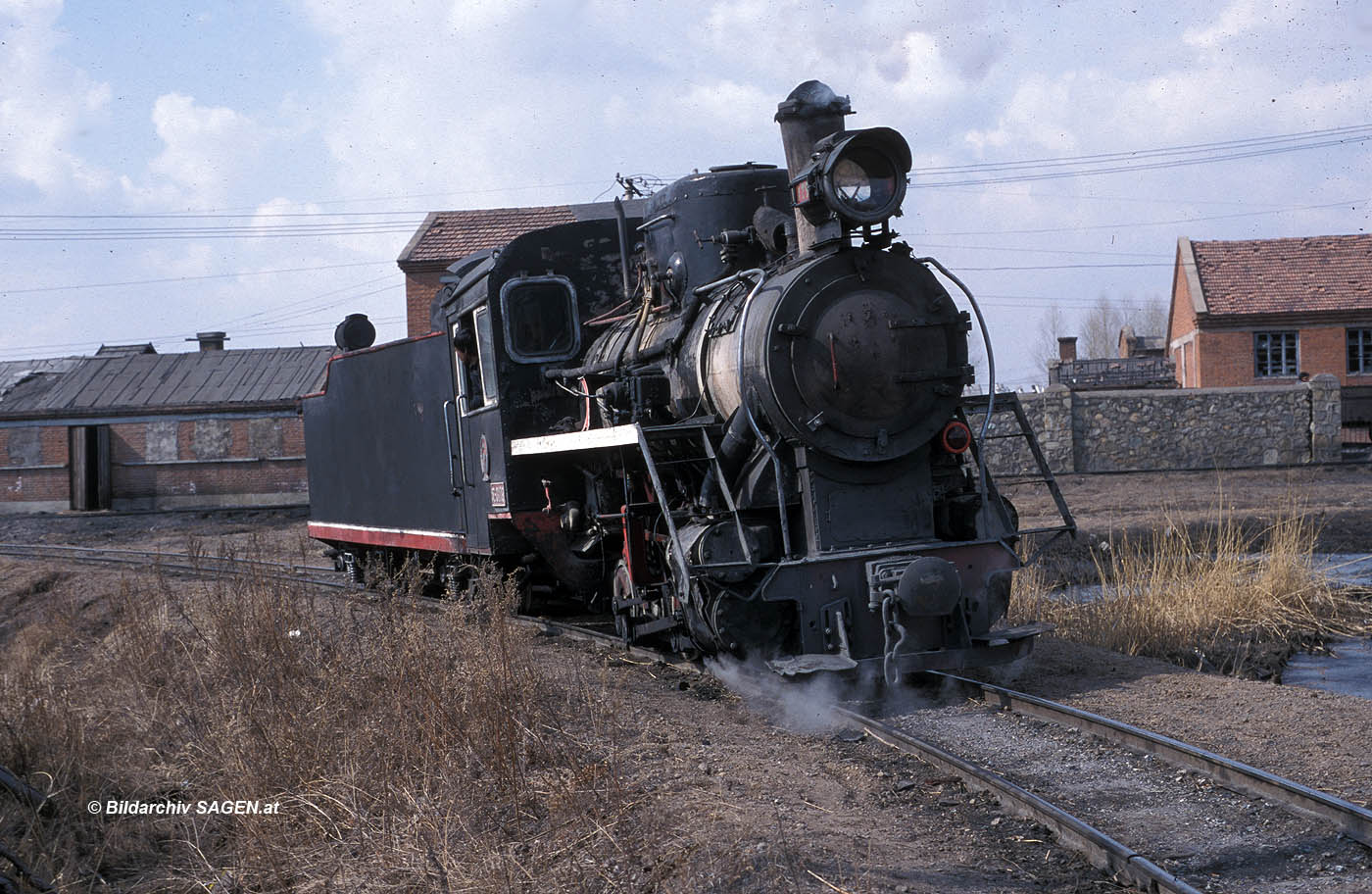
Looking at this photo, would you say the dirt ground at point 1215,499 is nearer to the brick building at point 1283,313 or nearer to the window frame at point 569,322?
the window frame at point 569,322

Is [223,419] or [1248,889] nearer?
[1248,889]

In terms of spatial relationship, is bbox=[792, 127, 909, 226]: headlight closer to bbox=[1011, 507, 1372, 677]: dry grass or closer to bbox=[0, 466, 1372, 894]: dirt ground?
bbox=[0, 466, 1372, 894]: dirt ground

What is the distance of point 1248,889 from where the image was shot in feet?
12.8

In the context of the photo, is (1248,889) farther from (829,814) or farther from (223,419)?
(223,419)

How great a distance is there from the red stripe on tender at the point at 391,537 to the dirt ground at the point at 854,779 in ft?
5.86

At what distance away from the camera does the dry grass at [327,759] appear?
452 cm

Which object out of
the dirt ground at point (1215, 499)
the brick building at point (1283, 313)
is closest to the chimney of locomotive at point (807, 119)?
the dirt ground at point (1215, 499)

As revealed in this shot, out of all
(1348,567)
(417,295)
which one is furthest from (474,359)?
(417,295)

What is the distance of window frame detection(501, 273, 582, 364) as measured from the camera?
31.9ft

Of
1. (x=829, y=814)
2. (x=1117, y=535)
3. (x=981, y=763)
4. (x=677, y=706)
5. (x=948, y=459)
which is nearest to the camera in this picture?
(x=829, y=814)

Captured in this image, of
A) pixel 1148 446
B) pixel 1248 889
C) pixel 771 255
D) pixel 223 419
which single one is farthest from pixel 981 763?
pixel 223 419

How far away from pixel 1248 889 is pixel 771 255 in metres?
5.18

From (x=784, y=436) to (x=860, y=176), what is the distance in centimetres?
156

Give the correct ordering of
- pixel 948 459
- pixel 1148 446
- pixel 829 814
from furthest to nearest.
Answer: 1. pixel 1148 446
2. pixel 948 459
3. pixel 829 814
